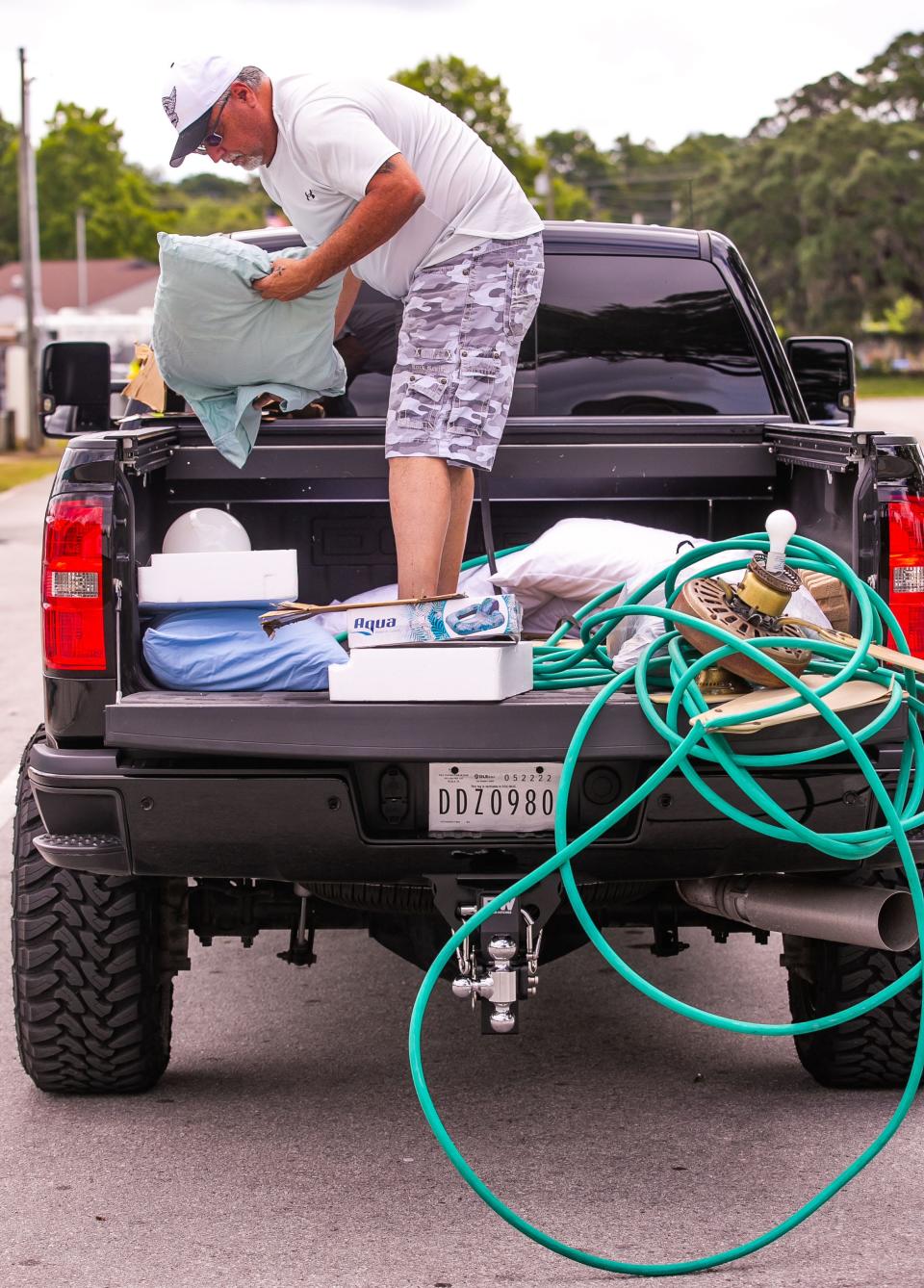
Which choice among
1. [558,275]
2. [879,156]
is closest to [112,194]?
[879,156]

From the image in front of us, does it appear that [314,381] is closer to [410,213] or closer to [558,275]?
[410,213]

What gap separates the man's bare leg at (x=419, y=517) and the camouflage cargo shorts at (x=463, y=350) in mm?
38

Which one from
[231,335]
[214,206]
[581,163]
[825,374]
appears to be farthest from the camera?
[581,163]

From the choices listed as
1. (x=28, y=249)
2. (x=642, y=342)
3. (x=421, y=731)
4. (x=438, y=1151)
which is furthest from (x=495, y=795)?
(x=28, y=249)

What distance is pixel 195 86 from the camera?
3.92 meters

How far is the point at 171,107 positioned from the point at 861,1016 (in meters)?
2.48

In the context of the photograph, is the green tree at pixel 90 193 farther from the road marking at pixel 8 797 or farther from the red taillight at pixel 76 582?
the red taillight at pixel 76 582

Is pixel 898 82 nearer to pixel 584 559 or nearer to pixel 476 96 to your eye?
pixel 476 96

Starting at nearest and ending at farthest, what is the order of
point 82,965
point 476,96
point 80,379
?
point 82,965, point 80,379, point 476,96

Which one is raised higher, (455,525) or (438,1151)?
(455,525)

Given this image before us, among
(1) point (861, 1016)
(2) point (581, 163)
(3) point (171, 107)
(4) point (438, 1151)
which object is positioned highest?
(2) point (581, 163)

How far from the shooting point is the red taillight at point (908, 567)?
12.0 ft

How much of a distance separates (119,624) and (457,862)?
807 mm

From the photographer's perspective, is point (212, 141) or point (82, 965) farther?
point (212, 141)
